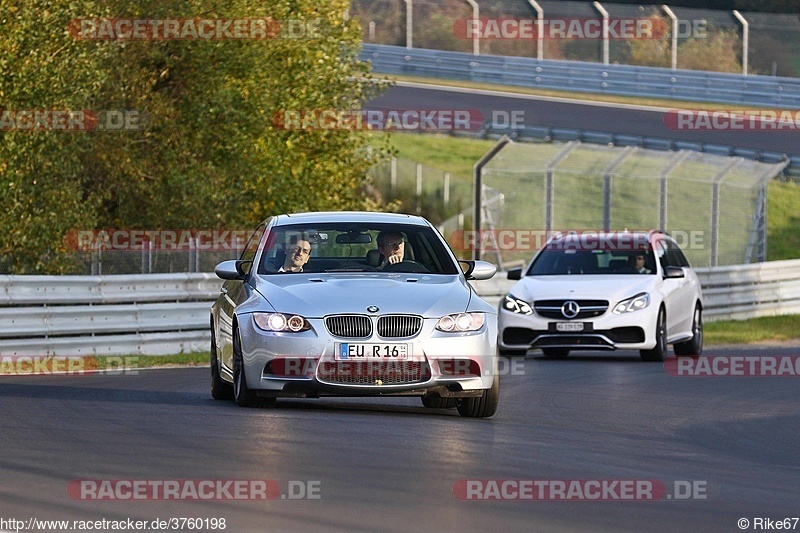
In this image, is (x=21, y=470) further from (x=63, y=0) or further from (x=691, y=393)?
(x=63, y=0)

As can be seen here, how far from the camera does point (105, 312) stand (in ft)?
64.7

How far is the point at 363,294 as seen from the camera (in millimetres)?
11906

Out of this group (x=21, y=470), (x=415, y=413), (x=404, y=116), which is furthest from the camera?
(x=404, y=116)

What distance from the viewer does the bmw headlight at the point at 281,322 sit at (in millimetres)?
11828

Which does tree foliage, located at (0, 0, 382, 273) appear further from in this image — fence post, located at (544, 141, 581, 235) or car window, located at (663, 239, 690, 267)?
car window, located at (663, 239, 690, 267)

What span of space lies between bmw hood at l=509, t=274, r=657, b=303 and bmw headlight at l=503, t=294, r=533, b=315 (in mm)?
57

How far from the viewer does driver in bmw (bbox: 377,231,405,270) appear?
42.3 ft

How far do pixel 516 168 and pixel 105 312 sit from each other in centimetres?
1311

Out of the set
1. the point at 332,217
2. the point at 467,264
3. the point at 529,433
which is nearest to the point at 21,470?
the point at 529,433
